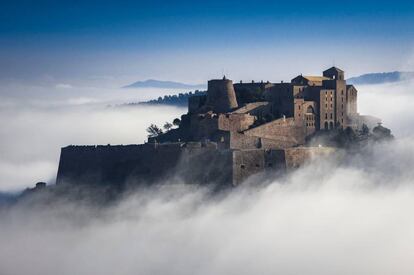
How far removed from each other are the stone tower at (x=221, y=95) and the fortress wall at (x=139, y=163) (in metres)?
6.00

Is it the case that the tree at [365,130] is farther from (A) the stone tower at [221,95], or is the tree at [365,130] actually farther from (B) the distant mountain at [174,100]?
(B) the distant mountain at [174,100]

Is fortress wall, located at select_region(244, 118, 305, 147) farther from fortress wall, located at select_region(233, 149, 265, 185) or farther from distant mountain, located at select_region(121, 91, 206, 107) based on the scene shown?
distant mountain, located at select_region(121, 91, 206, 107)

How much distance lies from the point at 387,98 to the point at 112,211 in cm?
2900

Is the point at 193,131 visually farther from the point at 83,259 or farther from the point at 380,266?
the point at 380,266

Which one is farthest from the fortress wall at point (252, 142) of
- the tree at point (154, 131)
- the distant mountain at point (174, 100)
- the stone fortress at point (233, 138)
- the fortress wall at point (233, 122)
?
the distant mountain at point (174, 100)

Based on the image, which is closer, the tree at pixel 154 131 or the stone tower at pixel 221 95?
the stone tower at pixel 221 95

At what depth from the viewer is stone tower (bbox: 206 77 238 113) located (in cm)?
6925

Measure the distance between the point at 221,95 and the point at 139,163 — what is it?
720 centimetres

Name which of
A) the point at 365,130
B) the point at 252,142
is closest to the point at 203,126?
the point at 252,142

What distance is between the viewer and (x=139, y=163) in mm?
64750

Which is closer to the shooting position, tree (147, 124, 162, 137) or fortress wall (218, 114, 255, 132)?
fortress wall (218, 114, 255, 132)

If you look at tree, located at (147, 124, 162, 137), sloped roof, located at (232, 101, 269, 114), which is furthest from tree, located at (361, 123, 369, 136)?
tree, located at (147, 124, 162, 137)

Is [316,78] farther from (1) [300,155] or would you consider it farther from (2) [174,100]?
(2) [174,100]

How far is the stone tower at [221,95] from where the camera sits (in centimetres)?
6925
